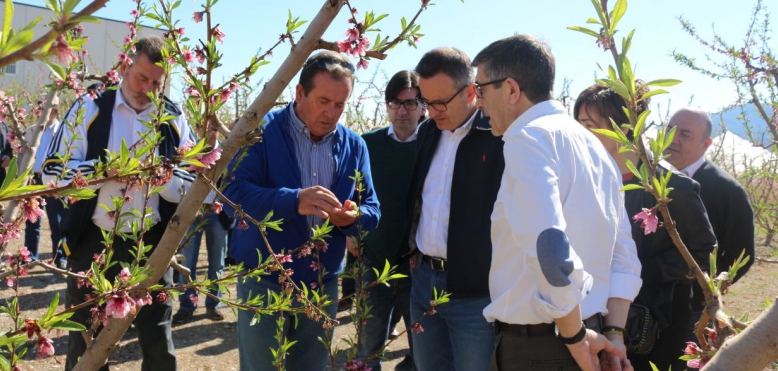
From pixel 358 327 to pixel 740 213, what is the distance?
228cm

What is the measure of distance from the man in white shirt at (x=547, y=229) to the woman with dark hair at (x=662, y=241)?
70cm

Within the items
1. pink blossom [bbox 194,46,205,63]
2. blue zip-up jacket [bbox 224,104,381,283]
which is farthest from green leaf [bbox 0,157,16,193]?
blue zip-up jacket [bbox 224,104,381,283]

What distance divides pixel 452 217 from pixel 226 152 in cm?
161

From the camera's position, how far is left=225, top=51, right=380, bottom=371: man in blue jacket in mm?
2859

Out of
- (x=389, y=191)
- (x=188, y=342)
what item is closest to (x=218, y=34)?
(x=389, y=191)

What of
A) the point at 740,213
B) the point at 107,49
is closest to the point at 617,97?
the point at 740,213

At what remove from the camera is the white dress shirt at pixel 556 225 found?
1827 mm

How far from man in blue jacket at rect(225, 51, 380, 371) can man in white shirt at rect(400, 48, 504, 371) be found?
32 cm

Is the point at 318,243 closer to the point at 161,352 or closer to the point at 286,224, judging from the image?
the point at 286,224

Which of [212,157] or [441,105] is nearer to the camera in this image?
[212,157]

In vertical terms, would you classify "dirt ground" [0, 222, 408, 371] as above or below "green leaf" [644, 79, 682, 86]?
below

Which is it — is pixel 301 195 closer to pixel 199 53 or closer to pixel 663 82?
pixel 199 53

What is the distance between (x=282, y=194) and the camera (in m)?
2.77

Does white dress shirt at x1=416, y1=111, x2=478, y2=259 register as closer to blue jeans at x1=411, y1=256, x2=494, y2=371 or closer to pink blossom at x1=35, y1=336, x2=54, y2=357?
blue jeans at x1=411, y1=256, x2=494, y2=371
